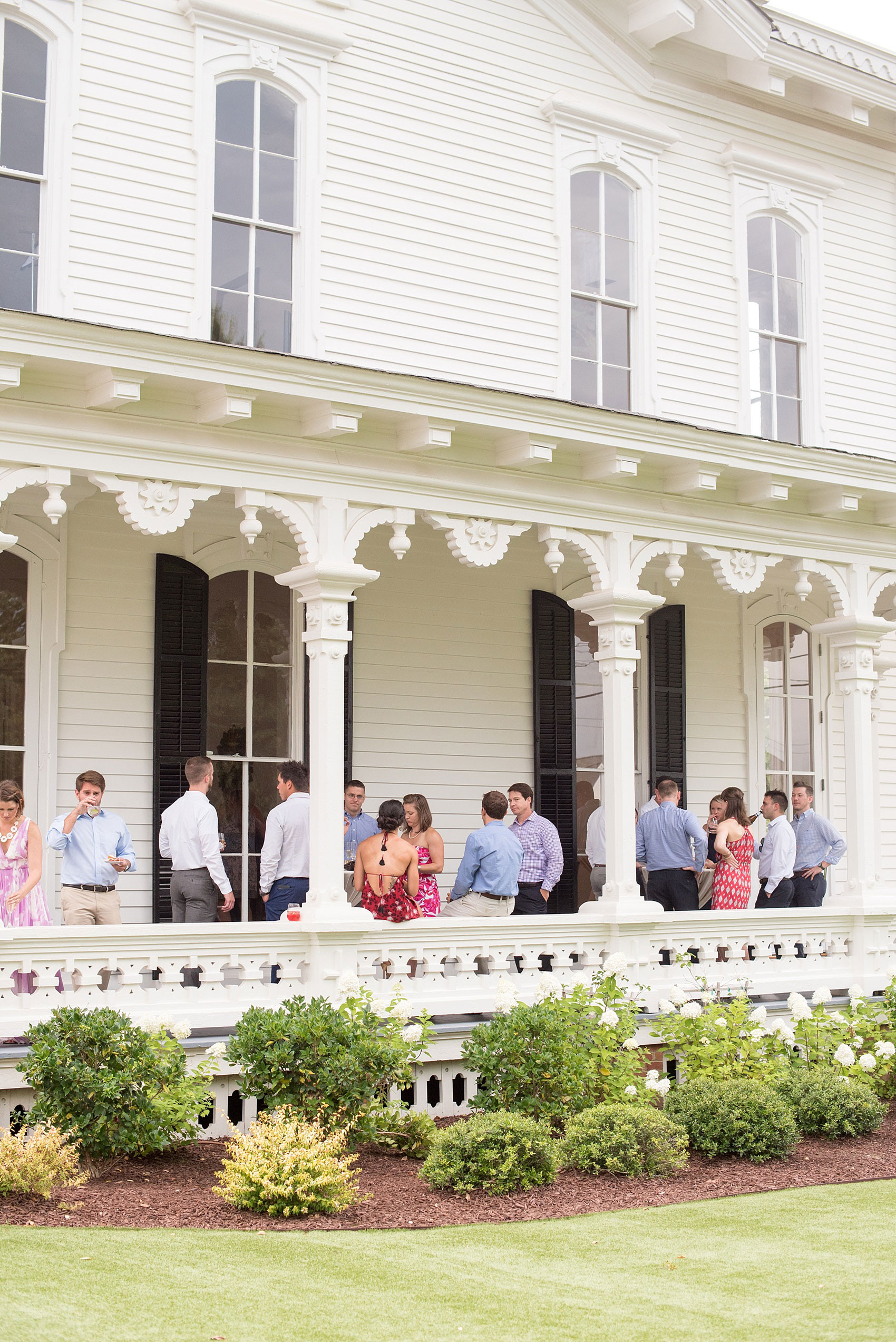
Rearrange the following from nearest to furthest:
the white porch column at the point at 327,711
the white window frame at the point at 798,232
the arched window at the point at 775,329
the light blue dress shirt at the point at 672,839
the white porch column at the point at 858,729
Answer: the white porch column at the point at 327,711
the light blue dress shirt at the point at 672,839
the white porch column at the point at 858,729
the white window frame at the point at 798,232
the arched window at the point at 775,329

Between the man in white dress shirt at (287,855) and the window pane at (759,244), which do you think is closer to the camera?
the man in white dress shirt at (287,855)

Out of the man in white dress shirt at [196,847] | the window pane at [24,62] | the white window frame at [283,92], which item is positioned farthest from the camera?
the white window frame at [283,92]

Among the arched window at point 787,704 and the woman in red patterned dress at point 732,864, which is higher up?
the arched window at point 787,704

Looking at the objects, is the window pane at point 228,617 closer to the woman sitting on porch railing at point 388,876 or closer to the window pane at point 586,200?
the woman sitting on porch railing at point 388,876

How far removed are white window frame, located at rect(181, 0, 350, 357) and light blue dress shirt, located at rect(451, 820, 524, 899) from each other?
3779mm

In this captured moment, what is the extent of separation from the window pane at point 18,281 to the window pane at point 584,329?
4651 millimetres

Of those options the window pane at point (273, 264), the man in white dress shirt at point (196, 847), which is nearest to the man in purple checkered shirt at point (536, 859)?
the man in white dress shirt at point (196, 847)

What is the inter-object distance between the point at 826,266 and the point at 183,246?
6818mm

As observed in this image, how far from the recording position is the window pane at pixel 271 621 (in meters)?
11.5

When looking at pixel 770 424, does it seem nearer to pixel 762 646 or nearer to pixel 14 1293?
pixel 762 646

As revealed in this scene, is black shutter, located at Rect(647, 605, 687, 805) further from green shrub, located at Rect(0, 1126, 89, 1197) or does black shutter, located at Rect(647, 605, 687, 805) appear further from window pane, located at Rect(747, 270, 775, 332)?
green shrub, located at Rect(0, 1126, 89, 1197)

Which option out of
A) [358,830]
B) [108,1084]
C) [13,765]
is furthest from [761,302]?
[108,1084]

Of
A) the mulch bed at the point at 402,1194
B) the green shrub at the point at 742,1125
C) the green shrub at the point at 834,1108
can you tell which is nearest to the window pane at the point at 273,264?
the mulch bed at the point at 402,1194

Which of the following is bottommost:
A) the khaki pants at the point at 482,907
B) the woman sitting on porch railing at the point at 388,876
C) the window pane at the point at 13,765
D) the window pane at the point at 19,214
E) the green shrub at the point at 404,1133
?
the green shrub at the point at 404,1133
